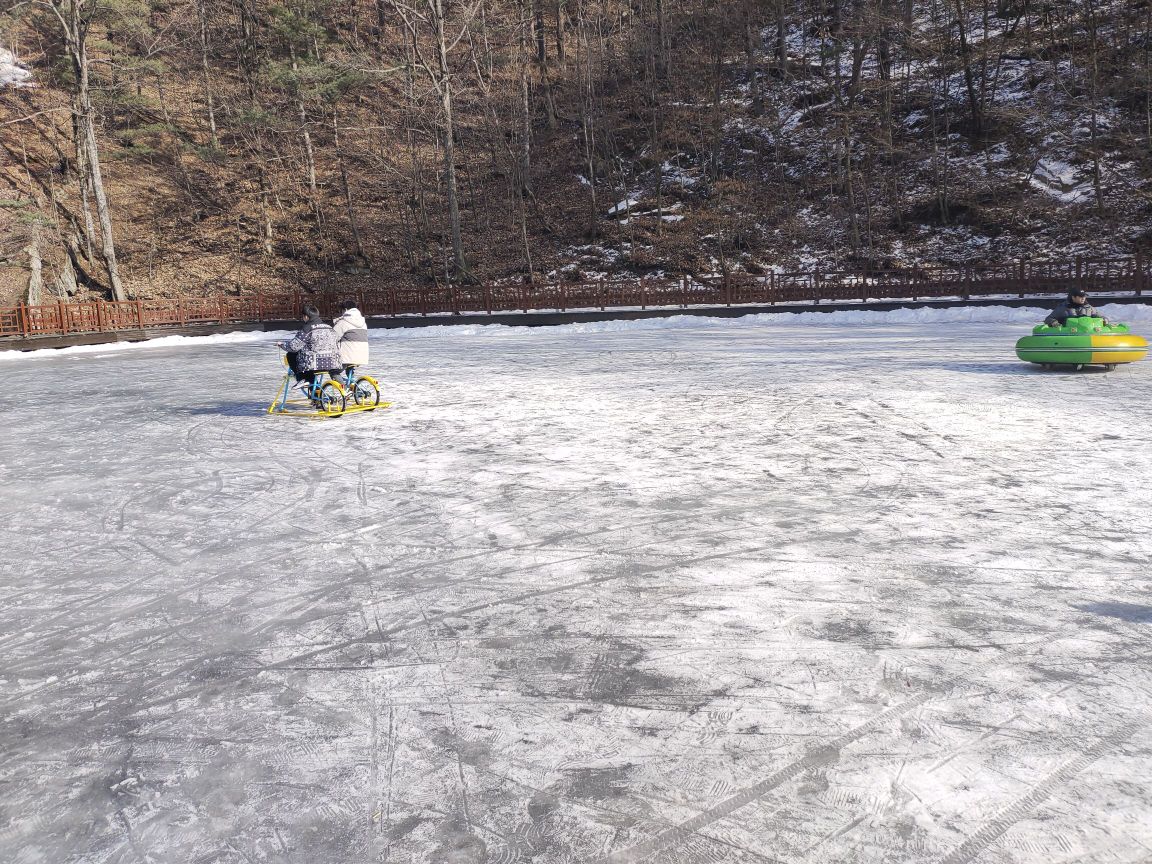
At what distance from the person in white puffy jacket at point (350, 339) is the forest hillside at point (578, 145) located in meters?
25.2

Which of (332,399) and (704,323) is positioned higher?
(704,323)

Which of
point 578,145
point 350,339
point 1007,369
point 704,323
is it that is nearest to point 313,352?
point 350,339

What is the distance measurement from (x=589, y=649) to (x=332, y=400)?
30.1 feet

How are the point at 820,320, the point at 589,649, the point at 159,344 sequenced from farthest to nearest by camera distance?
the point at 159,344 < the point at 820,320 < the point at 589,649

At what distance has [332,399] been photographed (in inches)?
492

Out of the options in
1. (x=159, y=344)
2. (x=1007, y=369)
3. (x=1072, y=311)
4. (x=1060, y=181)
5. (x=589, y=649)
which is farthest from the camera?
(x=1060, y=181)

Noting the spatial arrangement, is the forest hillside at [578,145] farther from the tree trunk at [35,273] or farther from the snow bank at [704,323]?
the snow bank at [704,323]

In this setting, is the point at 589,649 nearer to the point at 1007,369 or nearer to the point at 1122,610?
the point at 1122,610

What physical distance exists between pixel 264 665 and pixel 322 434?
6879 millimetres

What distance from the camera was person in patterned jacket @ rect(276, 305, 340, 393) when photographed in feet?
39.2

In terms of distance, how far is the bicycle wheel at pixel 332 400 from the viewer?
1216 cm

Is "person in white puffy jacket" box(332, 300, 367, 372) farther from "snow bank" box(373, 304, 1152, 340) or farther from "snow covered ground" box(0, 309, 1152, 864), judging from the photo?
"snow bank" box(373, 304, 1152, 340)

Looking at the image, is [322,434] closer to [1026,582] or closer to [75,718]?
[75,718]

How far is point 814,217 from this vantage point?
42375mm
